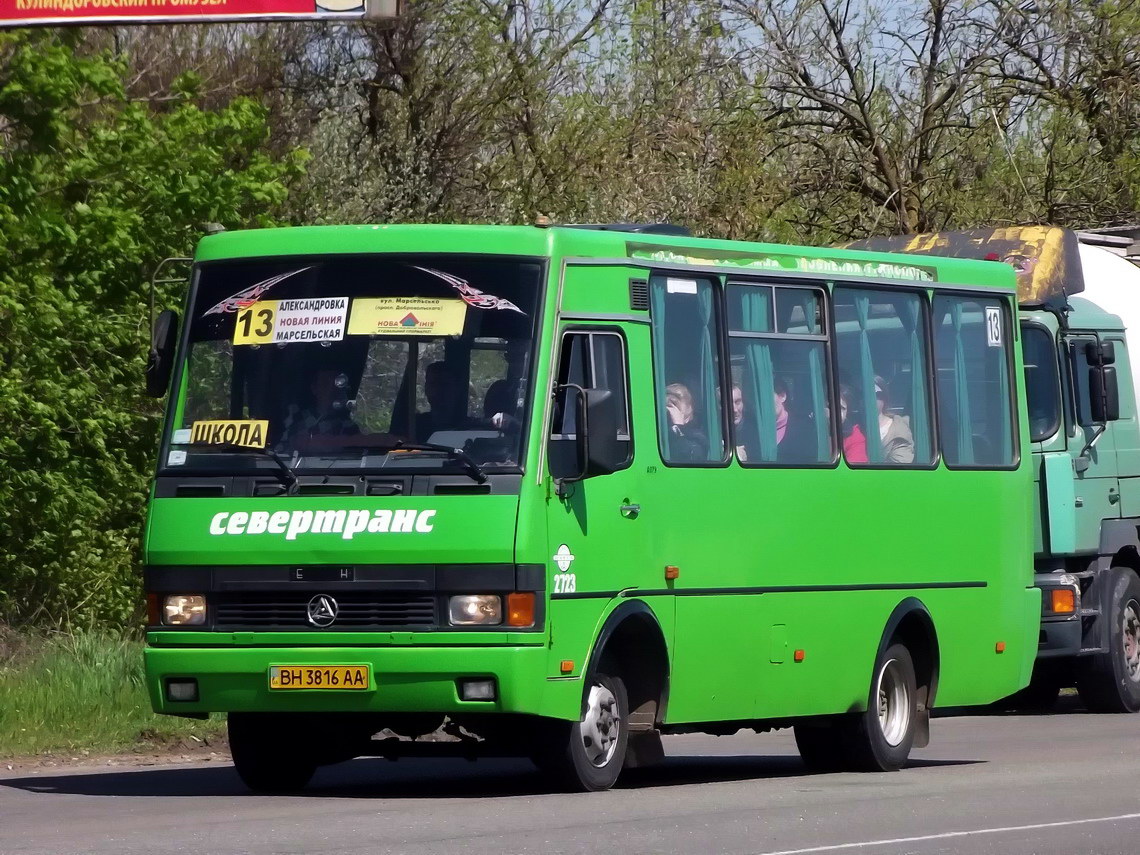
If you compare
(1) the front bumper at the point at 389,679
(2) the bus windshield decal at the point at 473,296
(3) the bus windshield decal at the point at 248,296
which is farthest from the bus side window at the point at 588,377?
(3) the bus windshield decal at the point at 248,296

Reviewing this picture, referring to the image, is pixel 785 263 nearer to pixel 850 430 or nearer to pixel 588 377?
pixel 850 430

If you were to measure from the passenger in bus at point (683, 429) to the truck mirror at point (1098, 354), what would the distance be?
7.08 meters

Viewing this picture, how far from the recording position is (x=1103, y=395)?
18.6 metres

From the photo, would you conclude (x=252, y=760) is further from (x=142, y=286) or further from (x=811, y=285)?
(x=142, y=286)

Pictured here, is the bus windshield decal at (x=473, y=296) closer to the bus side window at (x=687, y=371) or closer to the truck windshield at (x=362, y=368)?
the truck windshield at (x=362, y=368)

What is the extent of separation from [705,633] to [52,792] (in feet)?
11.4

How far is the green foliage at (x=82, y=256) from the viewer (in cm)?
1903

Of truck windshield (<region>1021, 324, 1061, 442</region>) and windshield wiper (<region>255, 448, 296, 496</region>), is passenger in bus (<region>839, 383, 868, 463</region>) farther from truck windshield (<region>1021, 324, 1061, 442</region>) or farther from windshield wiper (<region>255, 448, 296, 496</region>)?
truck windshield (<region>1021, 324, 1061, 442</region>)

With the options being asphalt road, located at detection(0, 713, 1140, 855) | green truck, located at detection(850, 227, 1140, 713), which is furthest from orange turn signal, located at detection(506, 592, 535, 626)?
green truck, located at detection(850, 227, 1140, 713)

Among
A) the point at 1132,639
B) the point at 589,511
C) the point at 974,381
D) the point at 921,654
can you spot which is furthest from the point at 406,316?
the point at 1132,639

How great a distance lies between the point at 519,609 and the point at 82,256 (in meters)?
9.81

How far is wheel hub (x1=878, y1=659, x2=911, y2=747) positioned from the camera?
45.9 ft

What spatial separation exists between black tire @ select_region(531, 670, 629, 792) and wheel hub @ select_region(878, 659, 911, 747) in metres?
2.43

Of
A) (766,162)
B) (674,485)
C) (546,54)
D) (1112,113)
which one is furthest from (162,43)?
(674,485)
